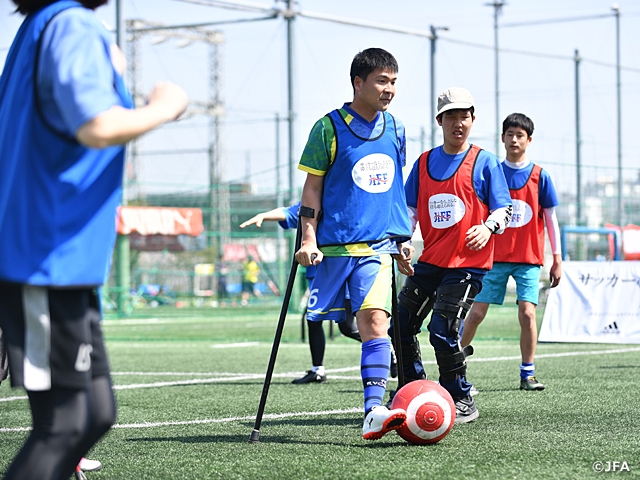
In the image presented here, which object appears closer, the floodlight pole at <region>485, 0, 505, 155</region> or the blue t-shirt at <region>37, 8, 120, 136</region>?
the blue t-shirt at <region>37, 8, 120, 136</region>

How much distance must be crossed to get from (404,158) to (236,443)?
177cm

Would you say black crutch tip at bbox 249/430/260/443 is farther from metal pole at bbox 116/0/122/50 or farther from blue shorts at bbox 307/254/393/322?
metal pole at bbox 116/0/122/50

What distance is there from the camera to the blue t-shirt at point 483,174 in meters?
6.17

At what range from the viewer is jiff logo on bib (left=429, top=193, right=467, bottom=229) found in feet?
20.4

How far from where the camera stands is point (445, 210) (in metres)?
6.28

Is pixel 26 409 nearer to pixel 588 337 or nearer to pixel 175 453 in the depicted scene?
pixel 175 453

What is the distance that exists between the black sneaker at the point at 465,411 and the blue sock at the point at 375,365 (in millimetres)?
826

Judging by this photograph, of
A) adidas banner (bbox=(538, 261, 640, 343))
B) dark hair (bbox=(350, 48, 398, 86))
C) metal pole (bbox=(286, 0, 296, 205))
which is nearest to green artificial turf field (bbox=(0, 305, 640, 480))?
adidas banner (bbox=(538, 261, 640, 343))

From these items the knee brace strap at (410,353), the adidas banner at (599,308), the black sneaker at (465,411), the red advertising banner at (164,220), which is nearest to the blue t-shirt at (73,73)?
the black sneaker at (465,411)

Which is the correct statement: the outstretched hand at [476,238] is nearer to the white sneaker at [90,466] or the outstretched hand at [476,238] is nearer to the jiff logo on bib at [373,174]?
the jiff logo on bib at [373,174]

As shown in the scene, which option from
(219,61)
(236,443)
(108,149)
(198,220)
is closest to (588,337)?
(236,443)

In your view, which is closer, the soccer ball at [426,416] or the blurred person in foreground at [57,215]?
the blurred person in foreground at [57,215]

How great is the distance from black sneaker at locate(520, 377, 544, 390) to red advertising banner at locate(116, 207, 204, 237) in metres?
19.0

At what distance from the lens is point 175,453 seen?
4.89 meters
